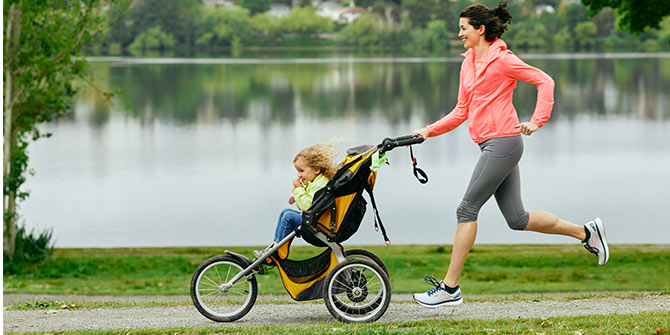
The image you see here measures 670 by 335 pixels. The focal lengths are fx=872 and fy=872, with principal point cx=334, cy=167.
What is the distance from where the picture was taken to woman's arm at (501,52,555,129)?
5262 mm

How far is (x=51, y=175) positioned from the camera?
34.1m

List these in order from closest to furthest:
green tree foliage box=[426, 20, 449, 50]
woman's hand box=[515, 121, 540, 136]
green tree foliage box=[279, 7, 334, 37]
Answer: woman's hand box=[515, 121, 540, 136] < green tree foliage box=[426, 20, 449, 50] < green tree foliage box=[279, 7, 334, 37]

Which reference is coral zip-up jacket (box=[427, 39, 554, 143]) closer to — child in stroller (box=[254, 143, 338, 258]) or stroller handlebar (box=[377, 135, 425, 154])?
stroller handlebar (box=[377, 135, 425, 154])

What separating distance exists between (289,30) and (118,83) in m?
14.8

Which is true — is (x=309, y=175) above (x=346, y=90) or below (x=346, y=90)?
above

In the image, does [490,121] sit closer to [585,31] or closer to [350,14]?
[585,31]

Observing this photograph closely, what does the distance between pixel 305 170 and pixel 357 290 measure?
86 centimetres

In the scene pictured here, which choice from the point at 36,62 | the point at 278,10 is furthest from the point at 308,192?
the point at 278,10

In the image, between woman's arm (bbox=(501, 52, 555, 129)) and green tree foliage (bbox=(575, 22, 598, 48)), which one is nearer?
woman's arm (bbox=(501, 52, 555, 129))

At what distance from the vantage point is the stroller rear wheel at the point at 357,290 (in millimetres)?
5699

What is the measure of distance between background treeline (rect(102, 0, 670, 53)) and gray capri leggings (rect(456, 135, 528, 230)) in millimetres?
37439

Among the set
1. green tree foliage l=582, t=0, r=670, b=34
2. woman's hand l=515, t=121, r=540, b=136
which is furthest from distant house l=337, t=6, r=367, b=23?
woman's hand l=515, t=121, r=540, b=136

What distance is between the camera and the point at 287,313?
659 cm

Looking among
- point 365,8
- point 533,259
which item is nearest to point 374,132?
point 365,8
